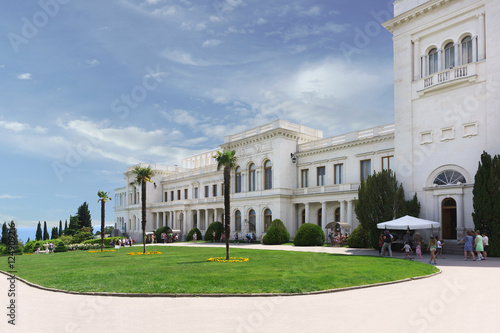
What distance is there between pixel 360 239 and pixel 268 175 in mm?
20236

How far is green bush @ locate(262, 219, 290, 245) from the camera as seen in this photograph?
44.1 m

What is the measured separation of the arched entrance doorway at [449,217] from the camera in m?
28.7

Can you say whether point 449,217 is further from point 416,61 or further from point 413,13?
point 413,13

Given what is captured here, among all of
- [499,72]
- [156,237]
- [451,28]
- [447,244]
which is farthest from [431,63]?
[156,237]

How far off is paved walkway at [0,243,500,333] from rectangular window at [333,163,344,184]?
110 feet

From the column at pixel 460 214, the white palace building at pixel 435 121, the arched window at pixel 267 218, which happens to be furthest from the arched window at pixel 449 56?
the arched window at pixel 267 218

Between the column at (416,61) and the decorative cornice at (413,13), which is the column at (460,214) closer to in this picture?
the column at (416,61)

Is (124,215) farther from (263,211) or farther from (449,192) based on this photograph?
(449,192)

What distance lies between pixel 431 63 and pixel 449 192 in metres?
9.89

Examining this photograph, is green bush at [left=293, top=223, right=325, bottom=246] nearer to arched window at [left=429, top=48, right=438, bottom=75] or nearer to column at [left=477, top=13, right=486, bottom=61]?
arched window at [left=429, top=48, right=438, bottom=75]

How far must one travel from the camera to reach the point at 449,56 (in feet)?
99.0

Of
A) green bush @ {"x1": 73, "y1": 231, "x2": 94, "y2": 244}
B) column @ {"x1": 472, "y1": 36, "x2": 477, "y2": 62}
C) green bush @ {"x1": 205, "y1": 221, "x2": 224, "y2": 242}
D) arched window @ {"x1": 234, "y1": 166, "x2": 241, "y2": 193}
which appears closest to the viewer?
column @ {"x1": 472, "y1": 36, "x2": 477, "y2": 62}

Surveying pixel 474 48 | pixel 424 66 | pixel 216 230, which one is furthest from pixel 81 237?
pixel 474 48

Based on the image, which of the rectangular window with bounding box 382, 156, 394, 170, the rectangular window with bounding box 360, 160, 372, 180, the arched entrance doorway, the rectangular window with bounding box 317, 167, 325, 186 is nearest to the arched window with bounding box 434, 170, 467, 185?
the arched entrance doorway
